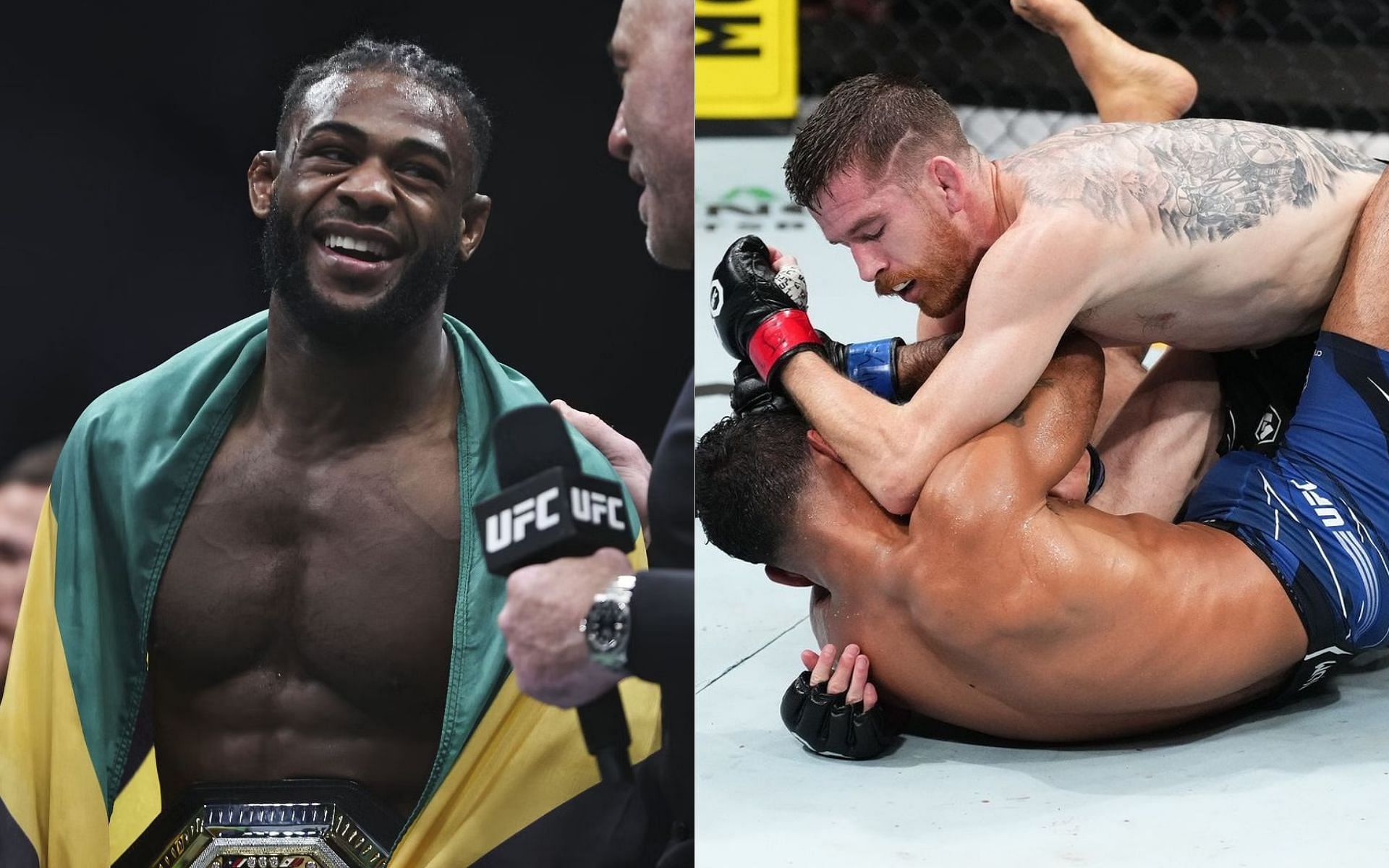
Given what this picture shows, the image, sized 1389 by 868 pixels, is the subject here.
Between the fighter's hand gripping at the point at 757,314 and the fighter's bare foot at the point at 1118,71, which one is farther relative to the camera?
the fighter's bare foot at the point at 1118,71

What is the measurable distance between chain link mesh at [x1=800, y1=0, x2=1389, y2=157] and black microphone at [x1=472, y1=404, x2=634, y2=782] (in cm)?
354

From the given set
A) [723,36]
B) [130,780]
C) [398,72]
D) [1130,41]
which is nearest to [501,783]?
[130,780]

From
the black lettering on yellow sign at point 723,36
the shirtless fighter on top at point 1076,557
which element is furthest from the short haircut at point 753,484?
the black lettering on yellow sign at point 723,36

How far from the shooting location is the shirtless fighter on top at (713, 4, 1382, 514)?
158 cm

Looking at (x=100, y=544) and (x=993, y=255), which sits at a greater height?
(x=993, y=255)

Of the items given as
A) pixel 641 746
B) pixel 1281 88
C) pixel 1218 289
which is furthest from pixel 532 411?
pixel 1281 88

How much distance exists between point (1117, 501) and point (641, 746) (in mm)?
1006

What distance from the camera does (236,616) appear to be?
3.87ft

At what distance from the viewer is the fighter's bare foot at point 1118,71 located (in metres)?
2.32

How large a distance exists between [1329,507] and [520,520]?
3.22ft

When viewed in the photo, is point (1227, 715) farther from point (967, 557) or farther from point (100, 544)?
point (100, 544)

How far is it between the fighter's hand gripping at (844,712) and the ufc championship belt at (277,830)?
0.61 metres

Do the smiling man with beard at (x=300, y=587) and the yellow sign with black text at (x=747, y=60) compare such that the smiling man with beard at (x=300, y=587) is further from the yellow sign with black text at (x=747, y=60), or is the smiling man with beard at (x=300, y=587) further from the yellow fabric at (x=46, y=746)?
the yellow sign with black text at (x=747, y=60)

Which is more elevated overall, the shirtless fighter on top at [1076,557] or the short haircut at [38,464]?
the short haircut at [38,464]
